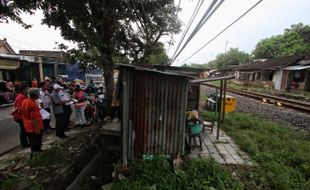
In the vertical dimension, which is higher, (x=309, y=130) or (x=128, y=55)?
(x=128, y=55)

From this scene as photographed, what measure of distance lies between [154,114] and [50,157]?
285cm

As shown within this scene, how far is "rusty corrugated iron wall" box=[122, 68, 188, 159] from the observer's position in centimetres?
418

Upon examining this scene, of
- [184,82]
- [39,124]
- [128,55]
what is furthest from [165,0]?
[39,124]

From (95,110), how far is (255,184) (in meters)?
6.15

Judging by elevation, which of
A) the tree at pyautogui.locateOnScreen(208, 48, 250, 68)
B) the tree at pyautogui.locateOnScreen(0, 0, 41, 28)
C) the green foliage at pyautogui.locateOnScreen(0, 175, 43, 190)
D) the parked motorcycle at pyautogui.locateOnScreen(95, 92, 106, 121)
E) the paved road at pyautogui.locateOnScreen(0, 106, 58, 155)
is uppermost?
A: the tree at pyautogui.locateOnScreen(208, 48, 250, 68)

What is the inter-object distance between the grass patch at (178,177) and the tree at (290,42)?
3936 centimetres

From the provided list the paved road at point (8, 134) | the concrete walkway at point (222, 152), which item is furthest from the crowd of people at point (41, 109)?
the concrete walkway at point (222, 152)

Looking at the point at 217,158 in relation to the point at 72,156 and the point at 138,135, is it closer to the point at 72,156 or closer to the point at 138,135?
the point at 138,135

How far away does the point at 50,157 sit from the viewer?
14.0 ft

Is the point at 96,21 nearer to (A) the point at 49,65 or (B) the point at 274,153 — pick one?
(B) the point at 274,153

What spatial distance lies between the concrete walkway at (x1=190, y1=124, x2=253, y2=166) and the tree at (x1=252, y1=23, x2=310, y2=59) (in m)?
37.6

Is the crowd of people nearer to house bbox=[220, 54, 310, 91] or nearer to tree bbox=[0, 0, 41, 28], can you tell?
tree bbox=[0, 0, 41, 28]

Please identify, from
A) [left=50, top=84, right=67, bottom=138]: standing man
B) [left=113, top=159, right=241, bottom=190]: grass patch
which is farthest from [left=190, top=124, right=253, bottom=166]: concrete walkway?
[left=50, top=84, right=67, bottom=138]: standing man

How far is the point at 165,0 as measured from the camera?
28.5ft
